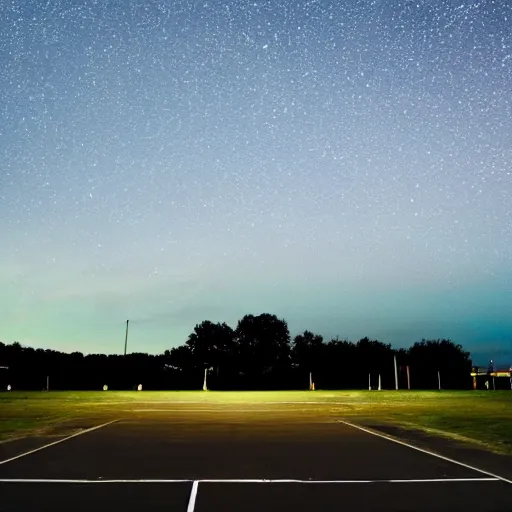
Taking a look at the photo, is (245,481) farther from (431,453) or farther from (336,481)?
(431,453)

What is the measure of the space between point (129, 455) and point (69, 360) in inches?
4196

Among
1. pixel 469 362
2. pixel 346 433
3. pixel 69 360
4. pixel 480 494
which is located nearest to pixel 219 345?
pixel 69 360

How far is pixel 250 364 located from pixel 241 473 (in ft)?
420

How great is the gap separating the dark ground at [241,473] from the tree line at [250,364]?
8017 centimetres

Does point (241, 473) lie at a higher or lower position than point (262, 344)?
lower

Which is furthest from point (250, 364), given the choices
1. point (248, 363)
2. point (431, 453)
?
point (431, 453)

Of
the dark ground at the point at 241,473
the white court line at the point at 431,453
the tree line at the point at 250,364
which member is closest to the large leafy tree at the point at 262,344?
the tree line at the point at 250,364

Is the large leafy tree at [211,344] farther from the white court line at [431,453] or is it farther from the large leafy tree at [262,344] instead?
the white court line at [431,453]

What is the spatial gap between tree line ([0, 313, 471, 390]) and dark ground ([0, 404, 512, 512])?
8017 centimetres

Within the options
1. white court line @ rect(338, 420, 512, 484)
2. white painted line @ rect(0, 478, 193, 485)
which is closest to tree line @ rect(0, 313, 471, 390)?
white court line @ rect(338, 420, 512, 484)

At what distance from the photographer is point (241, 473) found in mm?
10828

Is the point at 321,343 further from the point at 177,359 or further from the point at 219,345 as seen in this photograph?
the point at 177,359

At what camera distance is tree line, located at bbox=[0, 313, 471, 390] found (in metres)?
99.5

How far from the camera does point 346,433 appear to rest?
61.0 ft
